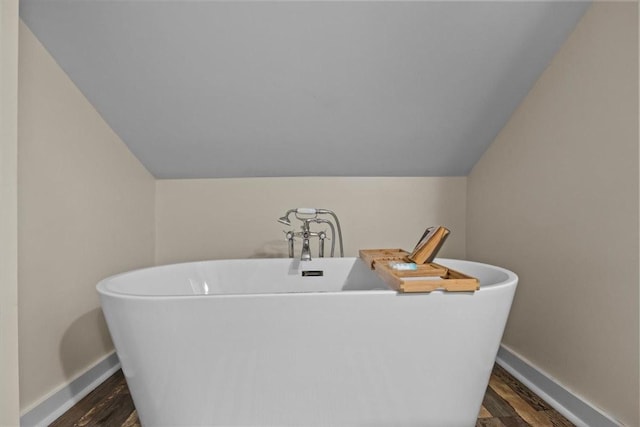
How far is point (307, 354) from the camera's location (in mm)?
1417

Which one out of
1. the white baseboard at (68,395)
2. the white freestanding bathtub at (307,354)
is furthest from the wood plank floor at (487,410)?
the white freestanding bathtub at (307,354)

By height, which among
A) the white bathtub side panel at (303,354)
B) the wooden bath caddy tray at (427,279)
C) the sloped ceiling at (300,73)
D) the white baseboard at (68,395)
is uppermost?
the sloped ceiling at (300,73)

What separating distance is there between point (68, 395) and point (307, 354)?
3.81 ft

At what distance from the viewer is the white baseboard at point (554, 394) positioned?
1.54 metres

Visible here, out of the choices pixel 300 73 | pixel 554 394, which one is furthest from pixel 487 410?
pixel 300 73

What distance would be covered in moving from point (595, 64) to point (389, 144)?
107 cm

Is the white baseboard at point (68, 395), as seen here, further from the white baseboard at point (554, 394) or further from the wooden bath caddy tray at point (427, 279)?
the white baseboard at point (554, 394)

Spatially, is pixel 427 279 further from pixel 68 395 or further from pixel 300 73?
pixel 68 395

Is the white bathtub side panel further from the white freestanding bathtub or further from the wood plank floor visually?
the wood plank floor

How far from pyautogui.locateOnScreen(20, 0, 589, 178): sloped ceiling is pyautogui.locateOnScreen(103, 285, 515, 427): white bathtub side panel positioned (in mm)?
1108

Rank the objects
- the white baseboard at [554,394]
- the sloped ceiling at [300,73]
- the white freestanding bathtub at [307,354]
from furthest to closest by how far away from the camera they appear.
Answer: the sloped ceiling at [300,73], the white baseboard at [554,394], the white freestanding bathtub at [307,354]

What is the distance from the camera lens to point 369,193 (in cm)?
267

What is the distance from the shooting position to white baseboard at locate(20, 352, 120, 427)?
5.12ft

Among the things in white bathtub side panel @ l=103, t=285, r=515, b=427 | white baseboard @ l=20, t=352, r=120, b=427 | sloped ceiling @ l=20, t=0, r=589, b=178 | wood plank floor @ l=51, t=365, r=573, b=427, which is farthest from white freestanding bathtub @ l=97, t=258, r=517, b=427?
sloped ceiling @ l=20, t=0, r=589, b=178
